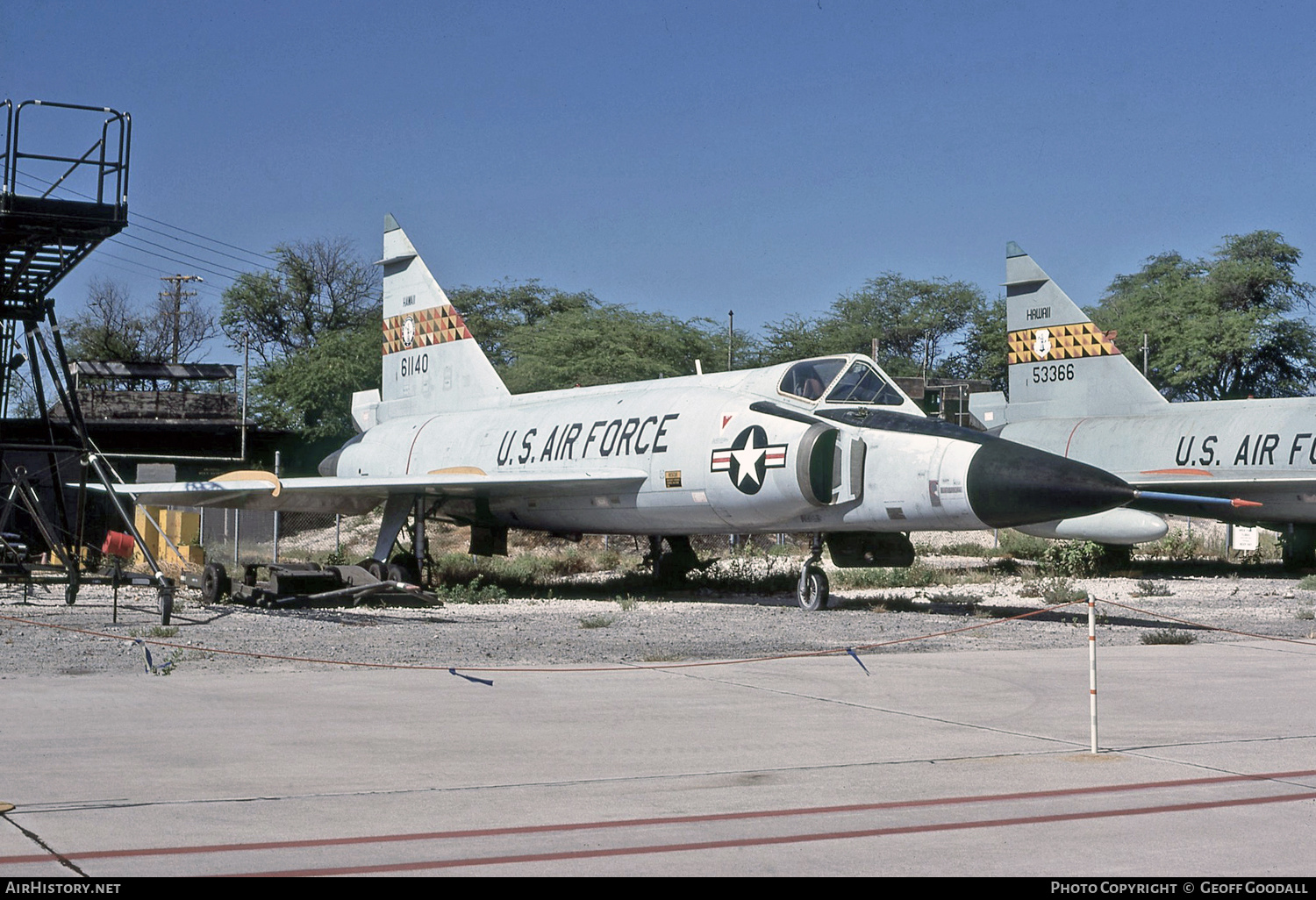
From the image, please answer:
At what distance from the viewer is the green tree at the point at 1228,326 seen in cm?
5869

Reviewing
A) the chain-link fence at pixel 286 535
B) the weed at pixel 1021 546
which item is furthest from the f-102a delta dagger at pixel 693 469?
→ the weed at pixel 1021 546

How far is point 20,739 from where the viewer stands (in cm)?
696

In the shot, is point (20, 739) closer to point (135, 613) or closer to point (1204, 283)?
point (135, 613)

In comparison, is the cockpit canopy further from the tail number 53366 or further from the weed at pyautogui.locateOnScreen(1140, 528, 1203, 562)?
the weed at pyautogui.locateOnScreen(1140, 528, 1203, 562)

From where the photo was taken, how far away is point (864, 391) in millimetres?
16188

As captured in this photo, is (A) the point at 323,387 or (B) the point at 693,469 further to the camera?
(A) the point at 323,387

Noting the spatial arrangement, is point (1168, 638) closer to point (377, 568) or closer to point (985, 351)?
point (377, 568)

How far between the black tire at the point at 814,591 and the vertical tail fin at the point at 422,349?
7.83 m

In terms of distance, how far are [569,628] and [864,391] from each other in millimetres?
4810

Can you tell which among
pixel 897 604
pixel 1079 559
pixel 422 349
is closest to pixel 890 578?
pixel 897 604

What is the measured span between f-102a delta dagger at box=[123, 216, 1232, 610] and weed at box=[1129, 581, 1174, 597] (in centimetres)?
220

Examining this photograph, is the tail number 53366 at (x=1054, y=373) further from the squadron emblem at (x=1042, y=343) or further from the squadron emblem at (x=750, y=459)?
the squadron emblem at (x=750, y=459)

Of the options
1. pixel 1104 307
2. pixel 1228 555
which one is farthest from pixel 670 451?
pixel 1104 307

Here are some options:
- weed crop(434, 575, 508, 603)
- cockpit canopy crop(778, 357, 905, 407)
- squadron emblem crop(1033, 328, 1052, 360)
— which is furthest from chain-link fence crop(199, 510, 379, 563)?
cockpit canopy crop(778, 357, 905, 407)
